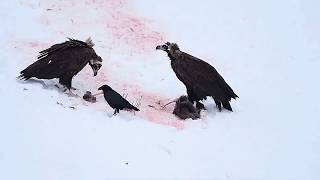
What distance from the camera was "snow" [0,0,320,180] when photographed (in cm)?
688

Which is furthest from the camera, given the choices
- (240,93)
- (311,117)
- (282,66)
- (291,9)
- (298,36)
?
(291,9)

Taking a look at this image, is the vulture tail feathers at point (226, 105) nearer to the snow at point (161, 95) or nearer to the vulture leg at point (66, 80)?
the snow at point (161, 95)

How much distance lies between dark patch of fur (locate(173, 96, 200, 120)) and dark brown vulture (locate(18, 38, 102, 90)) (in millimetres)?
1803

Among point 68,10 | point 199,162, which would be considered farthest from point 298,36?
point 199,162

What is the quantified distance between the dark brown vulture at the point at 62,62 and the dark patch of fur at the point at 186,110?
180cm

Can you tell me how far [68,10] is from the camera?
42.6 ft

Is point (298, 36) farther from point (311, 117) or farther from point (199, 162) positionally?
point (199, 162)

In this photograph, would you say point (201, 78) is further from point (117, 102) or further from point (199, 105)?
point (117, 102)

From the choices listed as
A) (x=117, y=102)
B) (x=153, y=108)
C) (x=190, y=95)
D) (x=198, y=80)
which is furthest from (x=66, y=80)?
(x=198, y=80)

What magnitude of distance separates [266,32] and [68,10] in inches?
209

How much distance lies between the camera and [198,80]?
9391 millimetres

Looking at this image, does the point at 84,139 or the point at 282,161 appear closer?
the point at 84,139

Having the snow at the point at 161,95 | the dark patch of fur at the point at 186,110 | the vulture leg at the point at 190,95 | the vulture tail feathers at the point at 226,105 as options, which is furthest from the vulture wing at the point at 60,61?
the vulture tail feathers at the point at 226,105

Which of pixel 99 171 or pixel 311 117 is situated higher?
pixel 311 117
